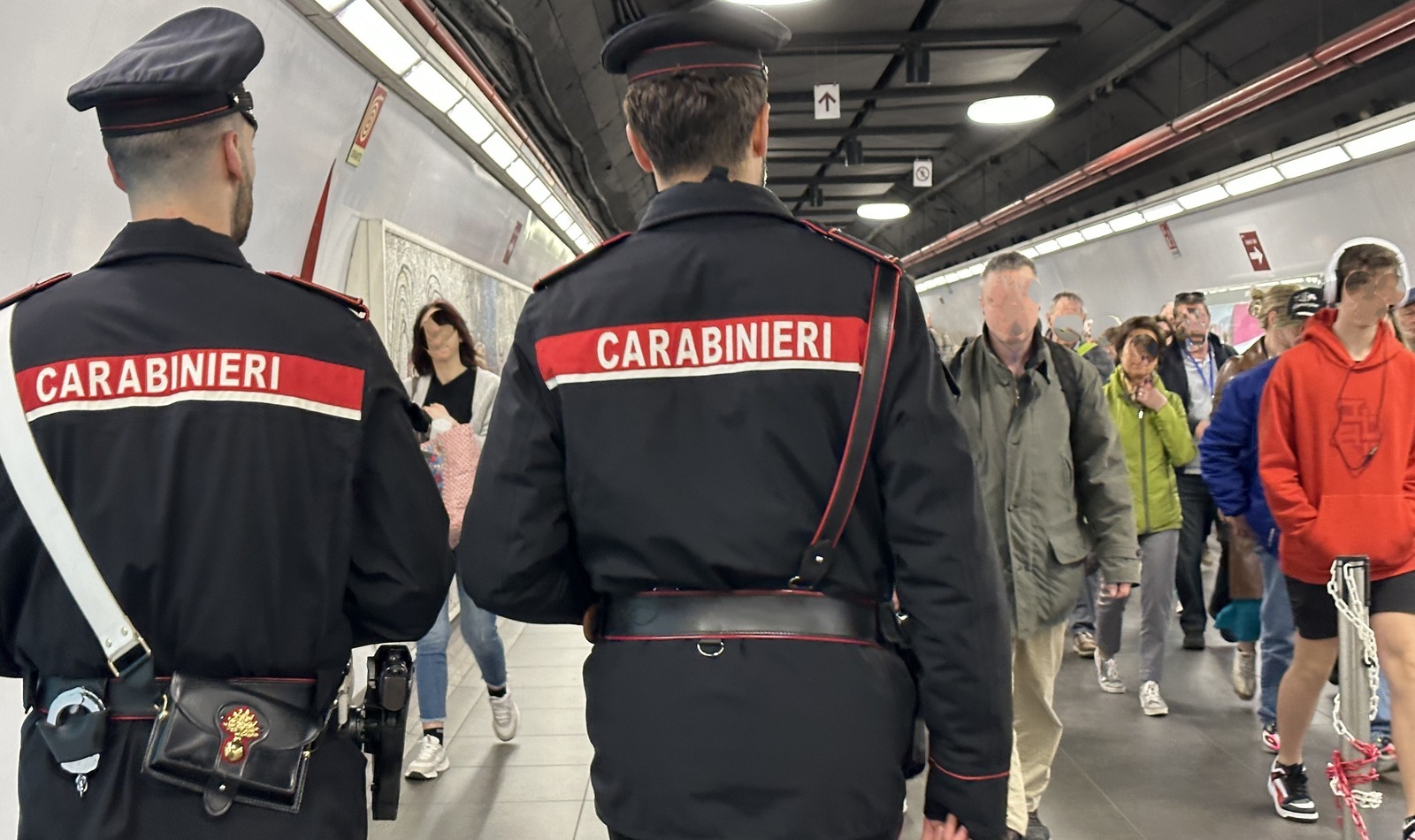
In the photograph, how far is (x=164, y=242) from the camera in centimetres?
182

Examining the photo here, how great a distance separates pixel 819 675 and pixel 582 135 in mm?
11491

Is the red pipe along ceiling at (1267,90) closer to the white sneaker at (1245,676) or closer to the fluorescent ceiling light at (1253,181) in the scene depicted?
the fluorescent ceiling light at (1253,181)

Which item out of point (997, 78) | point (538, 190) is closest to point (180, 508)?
point (538, 190)

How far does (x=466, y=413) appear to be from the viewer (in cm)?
503

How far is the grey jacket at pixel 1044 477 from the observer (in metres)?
3.73

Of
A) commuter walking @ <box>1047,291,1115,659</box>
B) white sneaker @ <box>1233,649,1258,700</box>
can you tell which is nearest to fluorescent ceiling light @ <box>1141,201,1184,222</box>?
commuter walking @ <box>1047,291,1115,659</box>

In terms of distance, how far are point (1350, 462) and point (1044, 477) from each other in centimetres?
103

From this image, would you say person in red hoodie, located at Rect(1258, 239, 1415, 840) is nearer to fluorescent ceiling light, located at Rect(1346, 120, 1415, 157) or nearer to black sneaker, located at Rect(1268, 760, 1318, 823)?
black sneaker, located at Rect(1268, 760, 1318, 823)

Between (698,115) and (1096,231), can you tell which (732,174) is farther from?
(1096,231)

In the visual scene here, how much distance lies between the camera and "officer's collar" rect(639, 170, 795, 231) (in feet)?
6.18

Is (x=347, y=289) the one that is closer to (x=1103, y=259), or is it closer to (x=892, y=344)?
(x=892, y=344)

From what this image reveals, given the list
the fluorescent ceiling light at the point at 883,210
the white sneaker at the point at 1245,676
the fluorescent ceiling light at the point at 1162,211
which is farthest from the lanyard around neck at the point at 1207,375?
the fluorescent ceiling light at the point at 883,210

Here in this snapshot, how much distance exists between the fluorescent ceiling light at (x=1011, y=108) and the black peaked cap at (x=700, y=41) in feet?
37.2

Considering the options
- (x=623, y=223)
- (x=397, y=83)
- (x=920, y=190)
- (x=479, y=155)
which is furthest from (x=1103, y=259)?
(x=397, y=83)
